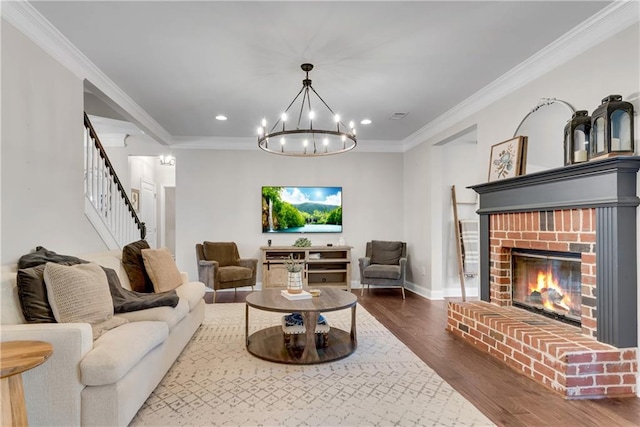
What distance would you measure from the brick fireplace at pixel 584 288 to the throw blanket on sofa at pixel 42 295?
278 centimetres

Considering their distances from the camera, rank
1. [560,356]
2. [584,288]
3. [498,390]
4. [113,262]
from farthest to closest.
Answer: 1. [113,262]
2. [584,288]
3. [498,390]
4. [560,356]

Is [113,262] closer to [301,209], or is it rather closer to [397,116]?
[301,209]

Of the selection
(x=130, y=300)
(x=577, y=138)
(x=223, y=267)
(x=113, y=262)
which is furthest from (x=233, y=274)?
(x=577, y=138)

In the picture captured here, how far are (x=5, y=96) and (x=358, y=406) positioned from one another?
3101mm

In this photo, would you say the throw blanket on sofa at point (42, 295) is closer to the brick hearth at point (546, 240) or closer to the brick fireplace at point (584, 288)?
the brick fireplace at point (584, 288)

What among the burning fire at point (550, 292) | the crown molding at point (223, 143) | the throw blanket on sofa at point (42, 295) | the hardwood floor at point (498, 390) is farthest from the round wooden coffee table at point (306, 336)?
the crown molding at point (223, 143)

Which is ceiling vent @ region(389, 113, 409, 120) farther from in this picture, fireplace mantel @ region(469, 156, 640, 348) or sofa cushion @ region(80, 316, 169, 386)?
sofa cushion @ region(80, 316, 169, 386)

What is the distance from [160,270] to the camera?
377cm

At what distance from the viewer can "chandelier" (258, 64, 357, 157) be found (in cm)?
357

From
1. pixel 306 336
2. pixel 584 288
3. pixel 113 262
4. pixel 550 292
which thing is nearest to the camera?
pixel 584 288

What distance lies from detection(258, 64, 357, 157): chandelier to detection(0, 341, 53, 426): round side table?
2.39m

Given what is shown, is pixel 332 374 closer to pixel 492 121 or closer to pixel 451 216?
pixel 492 121

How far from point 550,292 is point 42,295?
3.85m

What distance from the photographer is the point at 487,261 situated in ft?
13.2
